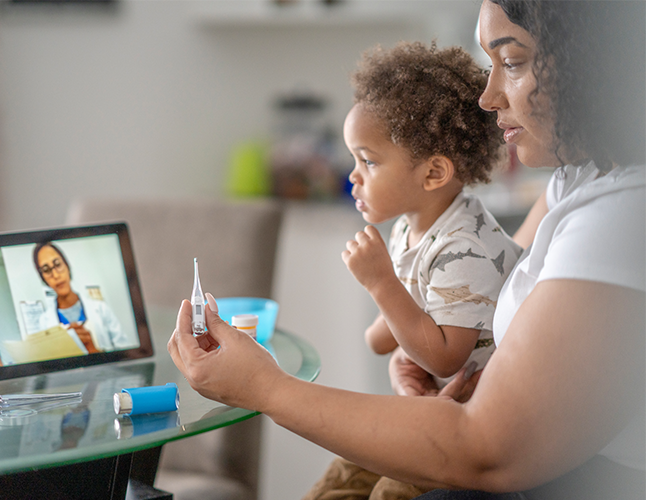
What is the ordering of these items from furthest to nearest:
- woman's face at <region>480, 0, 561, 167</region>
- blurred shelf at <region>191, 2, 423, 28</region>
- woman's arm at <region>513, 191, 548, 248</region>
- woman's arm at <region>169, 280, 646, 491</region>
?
blurred shelf at <region>191, 2, 423, 28</region>
woman's arm at <region>513, 191, 548, 248</region>
woman's face at <region>480, 0, 561, 167</region>
woman's arm at <region>169, 280, 646, 491</region>

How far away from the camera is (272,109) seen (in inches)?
115

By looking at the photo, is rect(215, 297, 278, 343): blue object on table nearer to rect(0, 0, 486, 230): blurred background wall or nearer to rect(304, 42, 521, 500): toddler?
rect(304, 42, 521, 500): toddler

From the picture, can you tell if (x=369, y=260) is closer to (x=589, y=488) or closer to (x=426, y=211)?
(x=426, y=211)

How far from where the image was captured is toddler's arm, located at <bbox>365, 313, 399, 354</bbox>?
106cm

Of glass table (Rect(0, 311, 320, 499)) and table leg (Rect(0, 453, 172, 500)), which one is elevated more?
glass table (Rect(0, 311, 320, 499))

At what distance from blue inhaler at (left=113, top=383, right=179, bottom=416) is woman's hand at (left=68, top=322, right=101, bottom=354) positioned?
0.20 meters

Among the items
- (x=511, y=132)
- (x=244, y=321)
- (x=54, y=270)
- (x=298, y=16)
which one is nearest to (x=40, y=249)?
(x=54, y=270)

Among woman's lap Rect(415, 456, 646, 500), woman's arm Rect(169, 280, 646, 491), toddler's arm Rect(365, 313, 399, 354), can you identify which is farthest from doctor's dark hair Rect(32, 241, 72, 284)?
woman's lap Rect(415, 456, 646, 500)

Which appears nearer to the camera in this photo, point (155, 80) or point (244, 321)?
point (244, 321)

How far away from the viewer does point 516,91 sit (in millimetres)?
762

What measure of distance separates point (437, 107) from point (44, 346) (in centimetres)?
66

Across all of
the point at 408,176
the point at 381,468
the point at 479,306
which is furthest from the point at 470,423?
the point at 408,176

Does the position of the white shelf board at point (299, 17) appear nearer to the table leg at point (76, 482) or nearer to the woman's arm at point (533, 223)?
the woman's arm at point (533, 223)

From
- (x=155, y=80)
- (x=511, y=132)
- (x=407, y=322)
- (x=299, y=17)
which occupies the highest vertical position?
(x=299, y=17)
